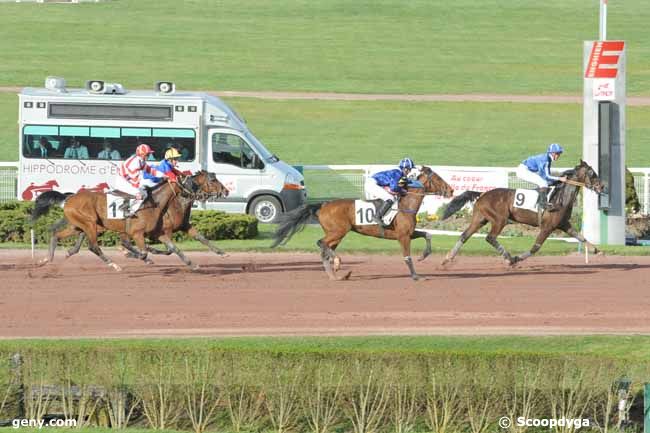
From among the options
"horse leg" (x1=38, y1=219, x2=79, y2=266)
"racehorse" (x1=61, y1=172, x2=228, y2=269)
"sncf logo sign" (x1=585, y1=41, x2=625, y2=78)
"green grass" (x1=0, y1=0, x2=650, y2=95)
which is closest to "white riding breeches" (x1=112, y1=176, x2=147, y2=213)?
"racehorse" (x1=61, y1=172, x2=228, y2=269)

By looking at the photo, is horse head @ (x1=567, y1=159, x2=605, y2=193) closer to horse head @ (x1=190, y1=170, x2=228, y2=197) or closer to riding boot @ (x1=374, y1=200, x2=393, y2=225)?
riding boot @ (x1=374, y1=200, x2=393, y2=225)

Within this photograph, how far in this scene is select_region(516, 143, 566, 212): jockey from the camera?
20.0m

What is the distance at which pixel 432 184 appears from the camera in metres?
18.9

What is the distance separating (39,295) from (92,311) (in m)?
1.52

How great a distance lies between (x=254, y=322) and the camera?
16.1 meters

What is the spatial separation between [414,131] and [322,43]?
17.3 metres

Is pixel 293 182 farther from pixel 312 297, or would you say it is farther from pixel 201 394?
pixel 201 394

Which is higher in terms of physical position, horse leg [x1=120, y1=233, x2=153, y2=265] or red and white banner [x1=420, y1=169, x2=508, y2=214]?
red and white banner [x1=420, y1=169, x2=508, y2=214]

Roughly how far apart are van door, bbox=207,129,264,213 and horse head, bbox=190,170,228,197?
7730 mm

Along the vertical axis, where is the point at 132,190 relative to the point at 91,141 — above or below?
below

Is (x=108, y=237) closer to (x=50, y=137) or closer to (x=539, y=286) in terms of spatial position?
(x=50, y=137)

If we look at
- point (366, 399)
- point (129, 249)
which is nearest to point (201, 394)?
point (366, 399)

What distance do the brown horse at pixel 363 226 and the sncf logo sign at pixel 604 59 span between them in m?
5.29

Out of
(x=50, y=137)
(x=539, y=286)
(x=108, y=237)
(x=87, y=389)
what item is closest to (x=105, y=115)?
(x=50, y=137)
